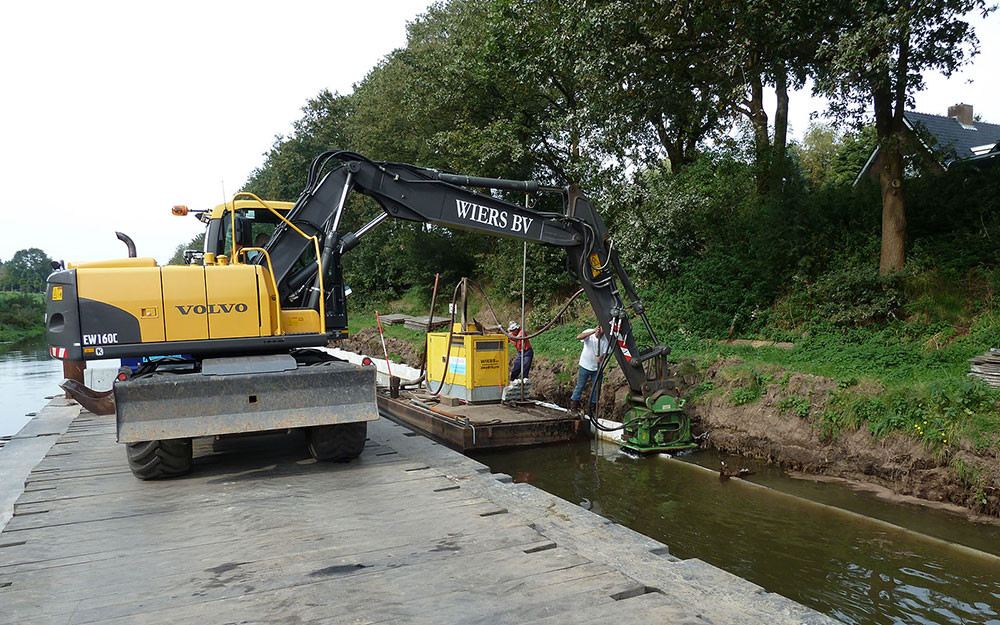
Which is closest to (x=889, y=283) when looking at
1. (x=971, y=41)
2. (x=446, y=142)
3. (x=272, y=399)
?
(x=971, y=41)

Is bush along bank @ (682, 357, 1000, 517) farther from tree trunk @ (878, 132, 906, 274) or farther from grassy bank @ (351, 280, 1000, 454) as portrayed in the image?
tree trunk @ (878, 132, 906, 274)

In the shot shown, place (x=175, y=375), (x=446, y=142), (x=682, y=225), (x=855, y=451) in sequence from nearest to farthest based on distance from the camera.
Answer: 1. (x=175, y=375)
2. (x=855, y=451)
3. (x=682, y=225)
4. (x=446, y=142)

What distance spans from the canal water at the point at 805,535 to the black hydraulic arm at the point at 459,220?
204 centimetres

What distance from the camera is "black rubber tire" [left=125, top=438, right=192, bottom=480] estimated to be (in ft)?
20.5

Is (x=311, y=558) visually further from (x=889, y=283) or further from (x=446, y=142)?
(x=446, y=142)

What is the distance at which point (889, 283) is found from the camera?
37.2 feet

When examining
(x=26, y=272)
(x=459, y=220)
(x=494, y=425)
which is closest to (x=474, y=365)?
(x=494, y=425)

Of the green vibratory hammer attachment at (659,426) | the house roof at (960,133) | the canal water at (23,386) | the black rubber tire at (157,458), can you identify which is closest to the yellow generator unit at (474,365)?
the green vibratory hammer attachment at (659,426)

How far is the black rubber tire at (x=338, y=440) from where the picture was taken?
6.92 meters

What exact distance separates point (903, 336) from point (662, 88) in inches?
229

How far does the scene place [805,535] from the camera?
6.91 metres

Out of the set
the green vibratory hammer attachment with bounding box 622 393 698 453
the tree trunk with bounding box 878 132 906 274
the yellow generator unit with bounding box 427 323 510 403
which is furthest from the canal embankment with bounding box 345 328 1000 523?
the tree trunk with bounding box 878 132 906 274

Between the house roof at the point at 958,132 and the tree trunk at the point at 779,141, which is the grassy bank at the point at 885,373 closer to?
the tree trunk at the point at 779,141

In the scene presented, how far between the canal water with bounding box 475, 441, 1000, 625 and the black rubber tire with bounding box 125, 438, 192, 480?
455 cm
